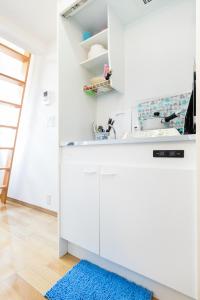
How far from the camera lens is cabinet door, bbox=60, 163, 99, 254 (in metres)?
1.04

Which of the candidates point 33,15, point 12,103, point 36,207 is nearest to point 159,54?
point 33,15

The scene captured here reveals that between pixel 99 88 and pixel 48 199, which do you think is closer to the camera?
pixel 99 88

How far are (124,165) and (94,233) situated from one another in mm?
477

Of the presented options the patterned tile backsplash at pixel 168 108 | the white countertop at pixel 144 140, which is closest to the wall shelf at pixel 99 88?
the patterned tile backsplash at pixel 168 108

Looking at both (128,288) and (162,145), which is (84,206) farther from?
(162,145)

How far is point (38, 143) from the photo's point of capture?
2.15 m

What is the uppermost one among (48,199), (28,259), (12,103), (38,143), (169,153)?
(12,103)

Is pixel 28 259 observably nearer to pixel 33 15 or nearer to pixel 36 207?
pixel 36 207

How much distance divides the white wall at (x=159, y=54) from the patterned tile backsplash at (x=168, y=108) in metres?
0.05

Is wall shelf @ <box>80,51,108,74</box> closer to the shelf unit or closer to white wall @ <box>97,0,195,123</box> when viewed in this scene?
the shelf unit

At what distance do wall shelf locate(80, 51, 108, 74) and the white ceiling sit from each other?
0.68 meters

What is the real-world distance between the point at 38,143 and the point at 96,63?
123 cm

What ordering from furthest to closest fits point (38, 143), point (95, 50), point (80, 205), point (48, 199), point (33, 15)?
point (38, 143) → point (48, 199) → point (33, 15) → point (95, 50) → point (80, 205)

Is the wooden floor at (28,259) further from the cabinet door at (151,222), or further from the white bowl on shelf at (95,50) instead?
the white bowl on shelf at (95,50)
